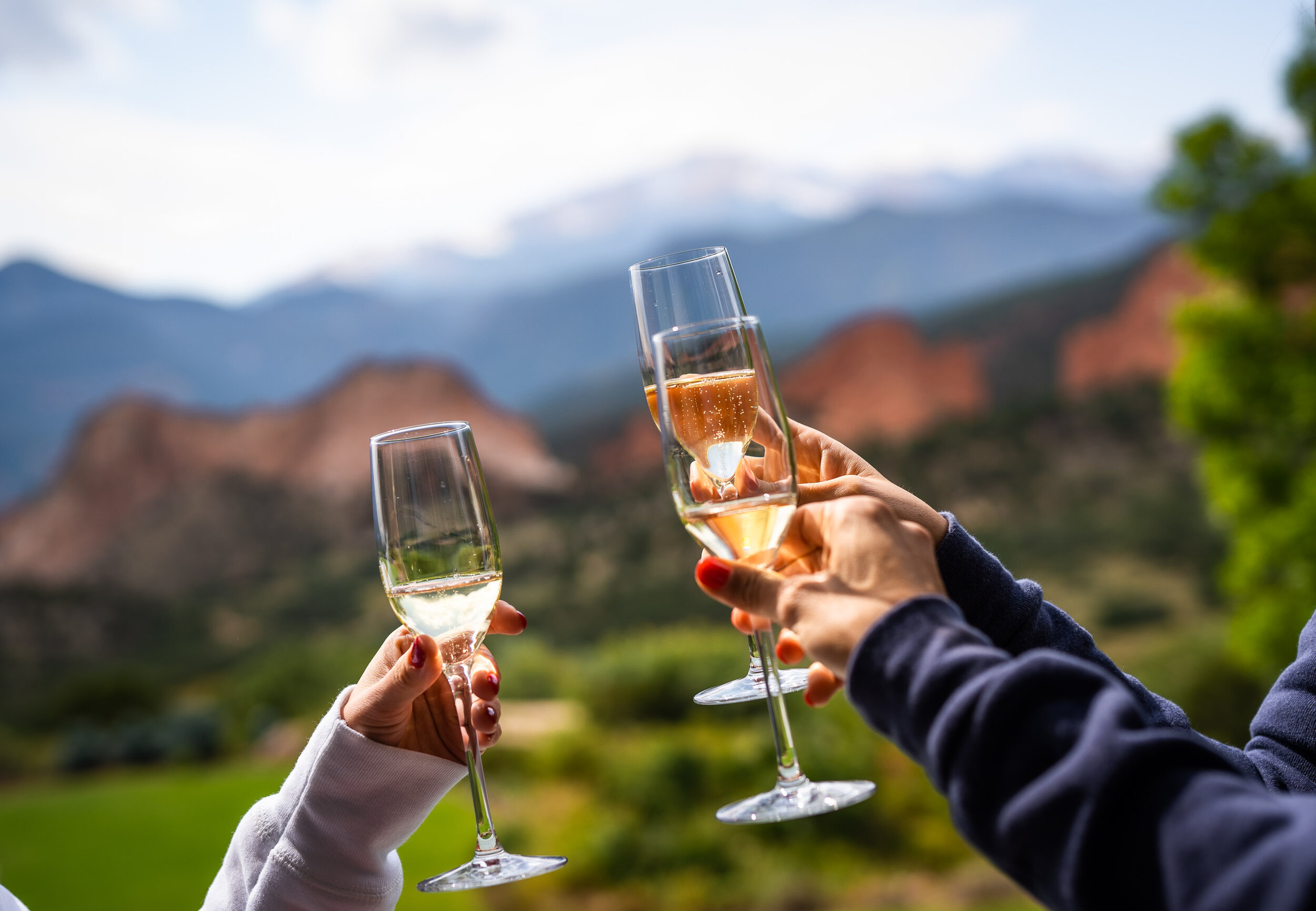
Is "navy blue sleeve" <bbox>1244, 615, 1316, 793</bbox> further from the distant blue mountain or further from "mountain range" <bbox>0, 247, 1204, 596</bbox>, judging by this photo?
the distant blue mountain

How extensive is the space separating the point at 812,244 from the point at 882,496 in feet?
64.3

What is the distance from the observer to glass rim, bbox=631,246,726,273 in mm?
1657

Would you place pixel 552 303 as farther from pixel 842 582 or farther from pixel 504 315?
pixel 842 582

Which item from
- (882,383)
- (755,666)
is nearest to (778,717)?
(755,666)

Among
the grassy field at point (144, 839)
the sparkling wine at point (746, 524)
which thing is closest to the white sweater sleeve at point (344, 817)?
the sparkling wine at point (746, 524)

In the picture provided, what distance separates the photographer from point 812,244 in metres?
20.5

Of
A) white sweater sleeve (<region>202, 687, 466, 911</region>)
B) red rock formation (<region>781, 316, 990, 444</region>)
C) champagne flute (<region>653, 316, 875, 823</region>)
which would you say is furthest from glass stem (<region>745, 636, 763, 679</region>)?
red rock formation (<region>781, 316, 990, 444</region>)

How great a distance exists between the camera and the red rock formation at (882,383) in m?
16.4

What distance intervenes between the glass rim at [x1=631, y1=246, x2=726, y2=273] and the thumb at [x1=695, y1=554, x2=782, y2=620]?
65 cm

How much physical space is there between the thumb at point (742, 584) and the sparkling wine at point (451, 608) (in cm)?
33

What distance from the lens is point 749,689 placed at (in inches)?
59.0

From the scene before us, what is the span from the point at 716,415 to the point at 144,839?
914cm

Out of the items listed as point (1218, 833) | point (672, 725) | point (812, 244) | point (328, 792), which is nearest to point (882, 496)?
point (1218, 833)

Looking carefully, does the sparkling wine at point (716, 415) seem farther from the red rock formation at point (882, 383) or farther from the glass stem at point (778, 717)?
the red rock formation at point (882, 383)
